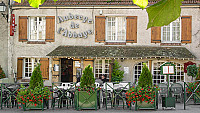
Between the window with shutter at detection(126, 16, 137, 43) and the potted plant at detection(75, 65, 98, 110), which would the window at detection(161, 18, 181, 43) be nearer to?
the window with shutter at detection(126, 16, 137, 43)

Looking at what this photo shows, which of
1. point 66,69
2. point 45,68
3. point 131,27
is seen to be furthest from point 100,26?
point 45,68

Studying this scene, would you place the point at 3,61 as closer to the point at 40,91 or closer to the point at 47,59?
the point at 47,59

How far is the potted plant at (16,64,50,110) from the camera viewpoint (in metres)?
10.8

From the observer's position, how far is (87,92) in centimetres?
1097

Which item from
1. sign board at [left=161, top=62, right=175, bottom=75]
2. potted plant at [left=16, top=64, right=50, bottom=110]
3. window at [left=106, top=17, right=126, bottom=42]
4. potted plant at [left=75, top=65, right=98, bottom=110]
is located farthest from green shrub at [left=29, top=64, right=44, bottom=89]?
window at [left=106, top=17, right=126, bottom=42]

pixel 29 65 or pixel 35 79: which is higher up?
pixel 29 65

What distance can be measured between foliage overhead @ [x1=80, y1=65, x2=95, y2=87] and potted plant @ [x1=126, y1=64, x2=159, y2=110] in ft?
4.37

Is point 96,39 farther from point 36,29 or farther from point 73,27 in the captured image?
point 36,29

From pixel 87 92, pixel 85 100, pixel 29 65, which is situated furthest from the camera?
pixel 29 65

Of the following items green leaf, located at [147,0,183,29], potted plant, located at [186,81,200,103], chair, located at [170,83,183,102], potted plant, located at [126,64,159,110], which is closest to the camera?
green leaf, located at [147,0,183,29]

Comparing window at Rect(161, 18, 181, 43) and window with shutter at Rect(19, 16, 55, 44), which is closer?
→ window at Rect(161, 18, 181, 43)

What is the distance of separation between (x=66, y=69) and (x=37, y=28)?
2.67m

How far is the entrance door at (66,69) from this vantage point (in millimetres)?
17000

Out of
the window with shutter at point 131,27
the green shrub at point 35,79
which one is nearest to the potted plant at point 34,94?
the green shrub at point 35,79
